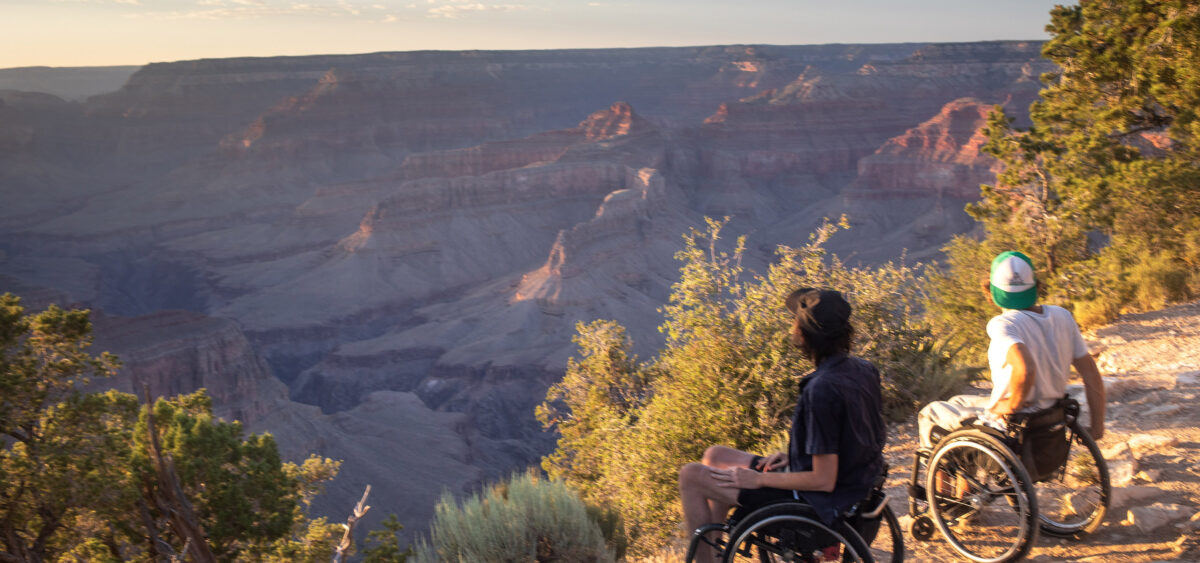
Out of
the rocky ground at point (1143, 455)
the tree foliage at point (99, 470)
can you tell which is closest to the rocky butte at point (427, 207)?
the tree foliage at point (99, 470)

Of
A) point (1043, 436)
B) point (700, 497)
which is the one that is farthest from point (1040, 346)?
point (700, 497)

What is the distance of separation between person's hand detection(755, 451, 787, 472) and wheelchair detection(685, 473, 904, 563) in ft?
1.00

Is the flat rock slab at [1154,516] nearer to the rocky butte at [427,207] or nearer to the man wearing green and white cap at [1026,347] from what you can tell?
the man wearing green and white cap at [1026,347]

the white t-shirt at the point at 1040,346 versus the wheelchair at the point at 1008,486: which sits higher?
the white t-shirt at the point at 1040,346

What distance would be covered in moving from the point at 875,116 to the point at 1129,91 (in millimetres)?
87712

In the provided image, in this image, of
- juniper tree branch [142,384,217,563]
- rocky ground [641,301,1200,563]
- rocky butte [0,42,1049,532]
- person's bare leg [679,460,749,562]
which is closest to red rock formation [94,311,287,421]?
rocky butte [0,42,1049,532]

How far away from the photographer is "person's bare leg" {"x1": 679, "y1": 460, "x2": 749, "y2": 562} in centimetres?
444

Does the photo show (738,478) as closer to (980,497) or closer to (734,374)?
(980,497)

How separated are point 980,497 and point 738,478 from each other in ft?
5.59

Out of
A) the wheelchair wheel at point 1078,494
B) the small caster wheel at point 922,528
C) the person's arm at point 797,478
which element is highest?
the person's arm at point 797,478

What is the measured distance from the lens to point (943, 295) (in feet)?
57.7

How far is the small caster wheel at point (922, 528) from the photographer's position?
5383 mm

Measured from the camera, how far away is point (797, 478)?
4.13 meters

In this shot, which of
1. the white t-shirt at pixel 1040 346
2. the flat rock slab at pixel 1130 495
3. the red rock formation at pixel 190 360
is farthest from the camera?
the red rock formation at pixel 190 360
